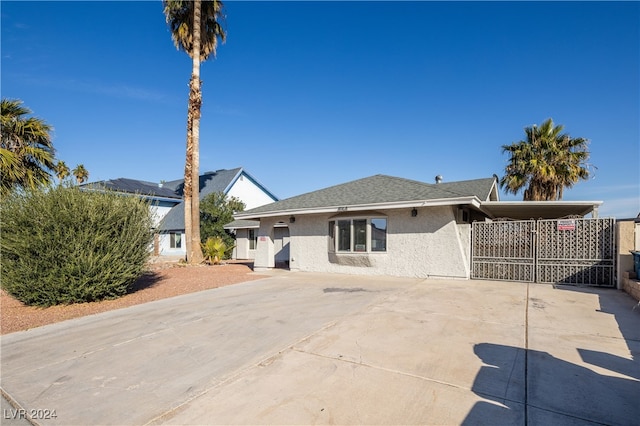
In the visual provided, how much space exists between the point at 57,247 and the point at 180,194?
28.6 m

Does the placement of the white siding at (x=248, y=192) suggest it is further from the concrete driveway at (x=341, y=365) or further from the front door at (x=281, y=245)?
the concrete driveway at (x=341, y=365)

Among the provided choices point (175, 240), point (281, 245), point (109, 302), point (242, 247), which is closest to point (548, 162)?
point (281, 245)

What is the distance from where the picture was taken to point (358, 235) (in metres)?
13.1

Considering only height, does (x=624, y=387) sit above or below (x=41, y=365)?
above

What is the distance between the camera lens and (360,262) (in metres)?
13.0

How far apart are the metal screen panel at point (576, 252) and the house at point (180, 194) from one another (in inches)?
943

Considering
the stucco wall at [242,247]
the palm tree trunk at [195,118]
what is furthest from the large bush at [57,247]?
the stucco wall at [242,247]

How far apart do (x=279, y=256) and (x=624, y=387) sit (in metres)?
20.2

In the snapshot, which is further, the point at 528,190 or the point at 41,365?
the point at 528,190

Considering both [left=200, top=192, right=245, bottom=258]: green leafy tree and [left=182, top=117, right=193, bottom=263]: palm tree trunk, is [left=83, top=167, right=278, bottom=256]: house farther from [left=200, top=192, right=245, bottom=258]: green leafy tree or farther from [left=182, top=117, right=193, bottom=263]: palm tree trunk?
[left=182, top=117, right=193, bottom=263]: palm tree trunk

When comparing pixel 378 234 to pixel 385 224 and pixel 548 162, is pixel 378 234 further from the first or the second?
pixel 548 162

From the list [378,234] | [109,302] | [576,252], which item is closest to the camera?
[109,302]

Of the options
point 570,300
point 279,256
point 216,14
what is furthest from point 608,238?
point 216,14

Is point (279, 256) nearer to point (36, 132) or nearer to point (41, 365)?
point (36, 132)
